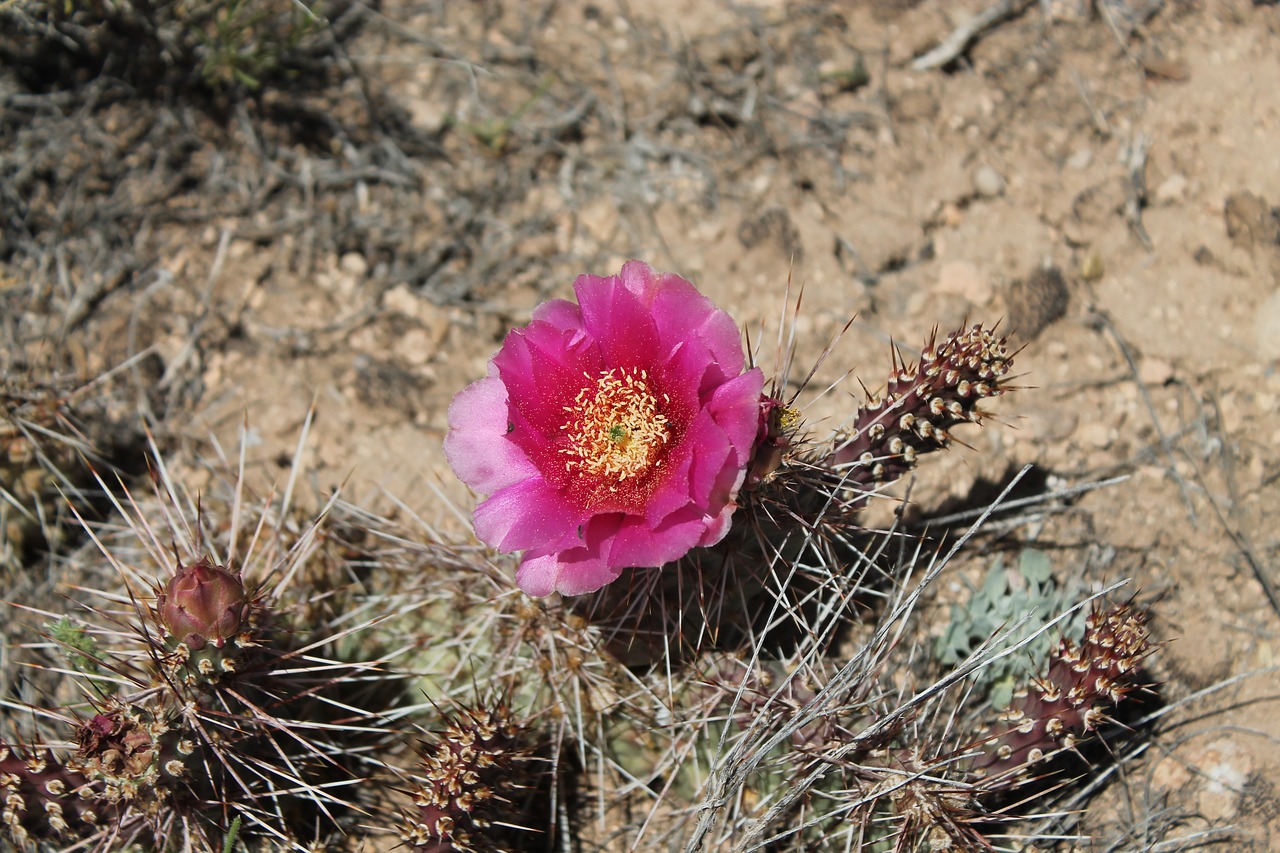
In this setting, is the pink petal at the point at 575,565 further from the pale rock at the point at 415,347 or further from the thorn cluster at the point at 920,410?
Result: the pale rock at the point at 415,347

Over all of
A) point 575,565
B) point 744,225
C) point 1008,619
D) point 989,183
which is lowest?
point 1008,619

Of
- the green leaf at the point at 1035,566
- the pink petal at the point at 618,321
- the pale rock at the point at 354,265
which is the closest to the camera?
the pink petal at the point at 618,321

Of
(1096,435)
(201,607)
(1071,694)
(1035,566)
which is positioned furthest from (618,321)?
(1096,435)

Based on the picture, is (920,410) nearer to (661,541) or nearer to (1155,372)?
(661,541)

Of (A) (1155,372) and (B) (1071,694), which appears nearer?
(B) (1071,694)

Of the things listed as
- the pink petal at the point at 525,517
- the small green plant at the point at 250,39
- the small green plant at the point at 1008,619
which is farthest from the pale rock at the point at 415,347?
the small green plant at the point at 1008,619
